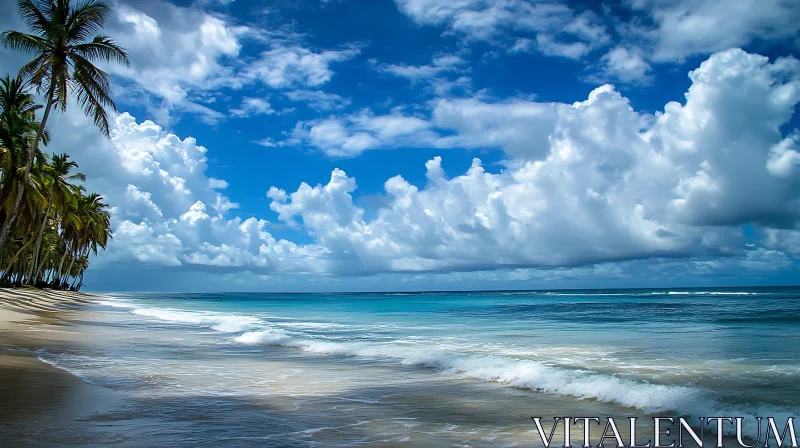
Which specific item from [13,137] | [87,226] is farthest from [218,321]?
[87,226]

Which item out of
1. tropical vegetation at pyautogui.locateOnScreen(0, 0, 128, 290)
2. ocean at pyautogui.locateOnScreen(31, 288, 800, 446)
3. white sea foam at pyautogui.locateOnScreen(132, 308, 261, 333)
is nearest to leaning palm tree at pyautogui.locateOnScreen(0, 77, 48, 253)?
tropical vegetation at pyautogui.locateOnScreen(0, 0, 128, 290)

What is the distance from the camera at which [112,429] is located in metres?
5.22

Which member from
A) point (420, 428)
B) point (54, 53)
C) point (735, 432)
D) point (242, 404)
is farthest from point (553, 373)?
point (54, 53)

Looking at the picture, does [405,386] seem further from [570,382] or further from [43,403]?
[43,403]

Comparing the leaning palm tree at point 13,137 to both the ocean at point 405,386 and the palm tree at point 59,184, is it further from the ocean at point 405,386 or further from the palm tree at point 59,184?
the ocean at point 405,386

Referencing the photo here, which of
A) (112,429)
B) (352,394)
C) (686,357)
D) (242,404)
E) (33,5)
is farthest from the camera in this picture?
(33,5)

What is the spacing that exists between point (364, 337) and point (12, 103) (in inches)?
1134

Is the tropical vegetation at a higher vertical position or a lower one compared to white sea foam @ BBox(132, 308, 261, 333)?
higher

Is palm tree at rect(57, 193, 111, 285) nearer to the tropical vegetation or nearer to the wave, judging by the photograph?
the tropical vegetation

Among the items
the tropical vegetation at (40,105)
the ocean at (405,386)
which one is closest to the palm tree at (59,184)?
the tropical vegetation at (40,105)

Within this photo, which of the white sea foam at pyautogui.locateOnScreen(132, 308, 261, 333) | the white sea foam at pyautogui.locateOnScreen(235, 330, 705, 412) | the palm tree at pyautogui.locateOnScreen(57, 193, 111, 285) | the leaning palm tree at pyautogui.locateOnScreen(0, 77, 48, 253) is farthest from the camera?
the palm tree at pyautogui.locateOnScreen(57, 193, 111, 285)

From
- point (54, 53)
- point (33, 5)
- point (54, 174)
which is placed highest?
point (33, 5)

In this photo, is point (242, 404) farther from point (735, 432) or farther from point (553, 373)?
point (735, 432)

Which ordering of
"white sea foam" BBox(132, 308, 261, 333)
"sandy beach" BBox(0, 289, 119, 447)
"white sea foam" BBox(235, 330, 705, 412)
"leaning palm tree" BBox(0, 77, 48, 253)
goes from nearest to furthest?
"sandy beach" BBox(0, 289, 119, 447), "white sea foam" BBox(235, 330, 705, 412), "white sea foam" BBox(132, 308, 261, 333), "leaning palm tree" BBox(0, 77, 48, 253)
